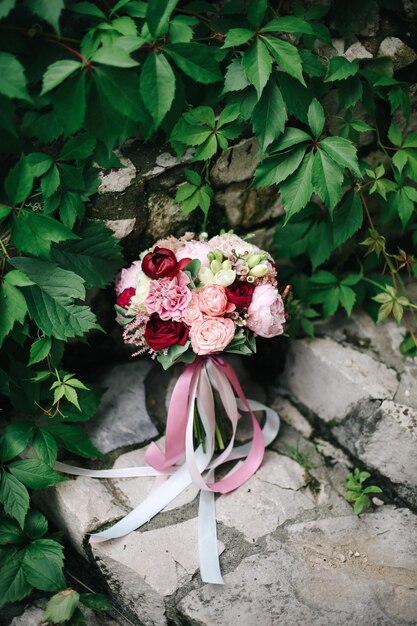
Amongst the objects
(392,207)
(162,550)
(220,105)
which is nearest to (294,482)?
(162,550)

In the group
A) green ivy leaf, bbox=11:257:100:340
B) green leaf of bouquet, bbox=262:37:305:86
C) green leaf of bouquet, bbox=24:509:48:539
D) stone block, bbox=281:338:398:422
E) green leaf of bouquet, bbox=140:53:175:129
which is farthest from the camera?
stone block, bbox=281:338:398:422

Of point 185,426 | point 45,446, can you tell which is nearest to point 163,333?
point 185,426

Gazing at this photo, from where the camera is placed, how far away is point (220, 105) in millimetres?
1905

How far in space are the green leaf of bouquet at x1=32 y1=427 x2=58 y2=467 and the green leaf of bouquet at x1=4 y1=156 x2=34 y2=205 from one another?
76cm

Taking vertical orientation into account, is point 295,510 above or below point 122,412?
below

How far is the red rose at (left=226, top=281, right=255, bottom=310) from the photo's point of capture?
177cm

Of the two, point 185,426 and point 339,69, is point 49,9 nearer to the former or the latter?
point 339,69

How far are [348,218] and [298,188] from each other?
0.32 meters

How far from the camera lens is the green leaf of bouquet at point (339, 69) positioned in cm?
176

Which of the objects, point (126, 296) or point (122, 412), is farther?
point (122, 412)

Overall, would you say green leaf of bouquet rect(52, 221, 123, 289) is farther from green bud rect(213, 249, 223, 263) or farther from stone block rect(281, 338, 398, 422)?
stone block rect(281, 338, 398, 422)

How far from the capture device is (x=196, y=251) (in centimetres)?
186

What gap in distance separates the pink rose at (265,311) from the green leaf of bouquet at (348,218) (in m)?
Result: 0.41

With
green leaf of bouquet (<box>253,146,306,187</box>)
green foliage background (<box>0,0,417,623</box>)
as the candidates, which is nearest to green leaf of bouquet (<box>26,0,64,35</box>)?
green foliage background (<box>0,0,417,623</box>)
